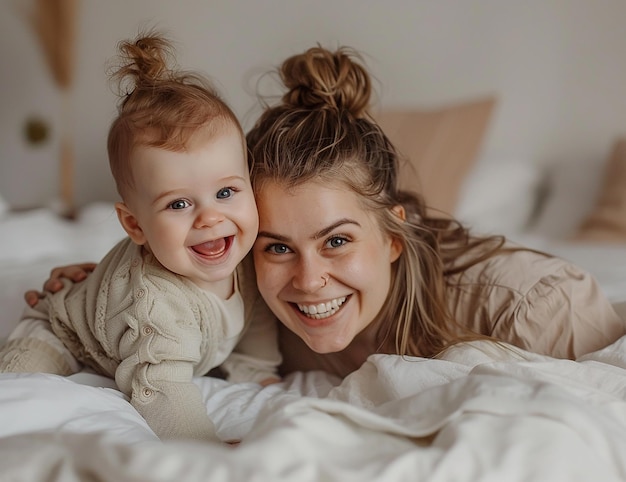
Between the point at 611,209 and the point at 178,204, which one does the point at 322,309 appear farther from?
the point at 611,209

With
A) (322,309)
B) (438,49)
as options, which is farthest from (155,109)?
(438,49)

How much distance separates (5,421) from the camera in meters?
0.87


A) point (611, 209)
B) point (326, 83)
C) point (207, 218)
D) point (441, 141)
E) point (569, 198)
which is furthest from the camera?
point (569, 198)

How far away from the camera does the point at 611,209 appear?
2354 mm

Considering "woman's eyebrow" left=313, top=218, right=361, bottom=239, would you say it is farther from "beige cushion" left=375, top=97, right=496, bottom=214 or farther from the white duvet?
"beige cushion" left=375, top=97, right=496, bottom=214

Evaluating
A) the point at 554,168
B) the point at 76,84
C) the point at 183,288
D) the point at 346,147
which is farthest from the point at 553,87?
the point at 76,84

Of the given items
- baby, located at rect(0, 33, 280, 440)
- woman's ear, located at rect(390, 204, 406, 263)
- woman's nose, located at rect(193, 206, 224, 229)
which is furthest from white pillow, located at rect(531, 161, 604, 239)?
woman's nose, located at rect(193, 206, 224, 229)

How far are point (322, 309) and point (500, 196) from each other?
1484 millimetres

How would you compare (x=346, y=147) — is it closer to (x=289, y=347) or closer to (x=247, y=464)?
(x=289, y=347)

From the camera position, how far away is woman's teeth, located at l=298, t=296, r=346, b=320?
3.96ft

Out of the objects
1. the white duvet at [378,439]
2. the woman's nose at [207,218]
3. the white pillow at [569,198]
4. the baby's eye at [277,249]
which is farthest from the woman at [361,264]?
the white pillow at [569,198]

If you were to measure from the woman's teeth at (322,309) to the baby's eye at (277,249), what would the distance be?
0.29 feet

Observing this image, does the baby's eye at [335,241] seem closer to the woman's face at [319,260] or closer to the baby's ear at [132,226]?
the woman's face at [319,260]

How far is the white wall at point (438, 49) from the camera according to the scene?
2656mm
